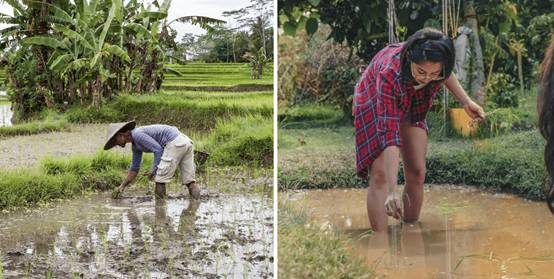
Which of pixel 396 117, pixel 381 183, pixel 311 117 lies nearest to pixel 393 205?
pixel 381 183

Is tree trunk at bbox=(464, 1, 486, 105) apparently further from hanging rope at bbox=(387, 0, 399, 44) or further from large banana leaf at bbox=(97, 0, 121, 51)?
large banana leaf at bbox=(97, 0, 121, 51)

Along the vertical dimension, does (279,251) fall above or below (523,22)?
below

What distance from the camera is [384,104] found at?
3355 mm

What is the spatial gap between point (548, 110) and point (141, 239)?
1.97 m

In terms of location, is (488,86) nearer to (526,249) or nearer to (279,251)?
(526,249)

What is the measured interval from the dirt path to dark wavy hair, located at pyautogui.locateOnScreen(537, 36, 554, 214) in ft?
6.76

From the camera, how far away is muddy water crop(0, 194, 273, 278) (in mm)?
3484

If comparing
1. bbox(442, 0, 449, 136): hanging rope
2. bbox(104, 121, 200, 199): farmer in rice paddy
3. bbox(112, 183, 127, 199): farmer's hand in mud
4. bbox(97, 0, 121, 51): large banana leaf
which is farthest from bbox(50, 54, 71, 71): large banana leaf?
bbox(442, 0, 449, 136): hanging rope

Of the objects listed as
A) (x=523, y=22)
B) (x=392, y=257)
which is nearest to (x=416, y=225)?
(x=392, y=257)

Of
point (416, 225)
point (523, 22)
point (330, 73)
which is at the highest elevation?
point (523, 22)

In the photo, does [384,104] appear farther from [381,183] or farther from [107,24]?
[107,24]

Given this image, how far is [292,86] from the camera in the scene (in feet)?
11.2

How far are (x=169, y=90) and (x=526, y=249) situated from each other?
1.85 m

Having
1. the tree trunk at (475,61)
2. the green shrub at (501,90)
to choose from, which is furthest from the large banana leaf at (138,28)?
the green shrub at (501,90)
